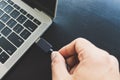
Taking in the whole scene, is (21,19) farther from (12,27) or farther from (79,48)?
(79,48)

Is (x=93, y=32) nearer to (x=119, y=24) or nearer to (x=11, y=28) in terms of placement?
(x=119, y=24)

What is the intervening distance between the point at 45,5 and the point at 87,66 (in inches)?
10.2

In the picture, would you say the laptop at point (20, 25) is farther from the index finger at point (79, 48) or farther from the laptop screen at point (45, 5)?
the index finger at point (79, 48)

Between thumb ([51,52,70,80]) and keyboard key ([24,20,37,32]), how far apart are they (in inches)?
5.3

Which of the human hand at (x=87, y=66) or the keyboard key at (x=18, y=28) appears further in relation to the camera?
the keyboard key at (x=18, y=28)

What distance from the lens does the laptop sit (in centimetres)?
74

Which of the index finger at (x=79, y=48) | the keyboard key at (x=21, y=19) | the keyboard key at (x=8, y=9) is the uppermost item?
the keyboard key at (x=8, y=9)

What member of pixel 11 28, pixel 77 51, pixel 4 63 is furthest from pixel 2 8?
pixel 77 51

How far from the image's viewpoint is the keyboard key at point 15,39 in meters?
0.75

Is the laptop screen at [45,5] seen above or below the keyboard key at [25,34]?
above

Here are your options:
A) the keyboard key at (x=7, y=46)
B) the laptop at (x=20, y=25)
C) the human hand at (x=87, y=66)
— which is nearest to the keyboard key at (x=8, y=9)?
the laptop at (x=20, y=25)

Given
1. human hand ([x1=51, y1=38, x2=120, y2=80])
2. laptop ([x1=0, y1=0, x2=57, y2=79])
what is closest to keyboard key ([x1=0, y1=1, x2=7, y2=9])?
laptop ([x1=0, y1=0, x2=57, y2=79])

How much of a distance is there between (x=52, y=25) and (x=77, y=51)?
0.65 feet

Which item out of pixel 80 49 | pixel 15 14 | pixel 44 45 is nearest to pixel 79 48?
pixel 80 49
